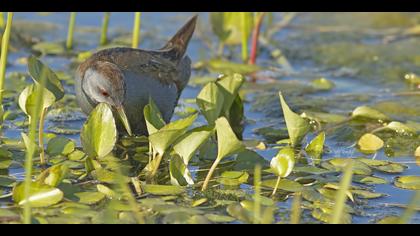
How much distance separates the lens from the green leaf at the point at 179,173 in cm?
415

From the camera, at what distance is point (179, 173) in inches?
165

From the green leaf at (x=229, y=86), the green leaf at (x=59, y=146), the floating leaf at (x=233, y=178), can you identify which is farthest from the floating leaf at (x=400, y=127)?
the green leaf at (x=59, y=146)

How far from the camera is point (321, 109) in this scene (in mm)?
6078

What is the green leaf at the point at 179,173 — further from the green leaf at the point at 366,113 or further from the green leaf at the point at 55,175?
the green leaf at the point at 366,113

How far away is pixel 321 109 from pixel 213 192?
2091 mm

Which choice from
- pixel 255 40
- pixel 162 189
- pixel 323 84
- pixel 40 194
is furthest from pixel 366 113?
pixel 40 194

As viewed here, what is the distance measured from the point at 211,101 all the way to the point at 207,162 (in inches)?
13.0

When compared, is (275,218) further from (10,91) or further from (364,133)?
(10,91)

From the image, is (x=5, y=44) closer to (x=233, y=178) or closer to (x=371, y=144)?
(x=233, y=178)

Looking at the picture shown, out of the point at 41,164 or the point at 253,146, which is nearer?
the point at 41,164

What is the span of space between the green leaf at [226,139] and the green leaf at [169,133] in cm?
14

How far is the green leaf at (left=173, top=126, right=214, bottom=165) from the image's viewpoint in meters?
4.11
